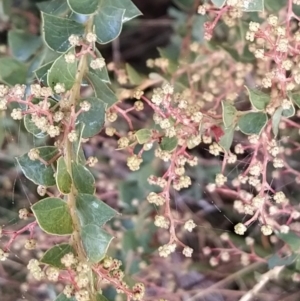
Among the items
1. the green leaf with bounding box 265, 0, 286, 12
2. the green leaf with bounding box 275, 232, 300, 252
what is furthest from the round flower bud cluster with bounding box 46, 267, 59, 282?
the green leaf with bounding box 265, 0, 286, 12

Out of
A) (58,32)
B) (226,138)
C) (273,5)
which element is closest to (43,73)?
(58,32)

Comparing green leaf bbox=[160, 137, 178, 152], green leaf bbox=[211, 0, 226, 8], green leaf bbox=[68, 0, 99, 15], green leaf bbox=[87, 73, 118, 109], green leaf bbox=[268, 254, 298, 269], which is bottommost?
green leaf bbox=[268, 254, 298, 269]

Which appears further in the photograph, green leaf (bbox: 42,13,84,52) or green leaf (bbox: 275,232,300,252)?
Answer: green leaf (bbox: 275,232,300,252)

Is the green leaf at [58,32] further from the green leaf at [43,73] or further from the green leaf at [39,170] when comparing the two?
the green leaf at [39,170]

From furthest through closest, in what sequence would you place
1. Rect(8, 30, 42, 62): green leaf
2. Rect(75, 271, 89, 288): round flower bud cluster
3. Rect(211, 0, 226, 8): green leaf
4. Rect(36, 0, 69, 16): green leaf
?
Rect(8, 30, 42, 62): green leaf
Rect(36, 0, 69, 16): green leaf
Rect(211, 0, 226, 8): green leaf
Rect(75, 271, 89, 288): round flower bud cluster

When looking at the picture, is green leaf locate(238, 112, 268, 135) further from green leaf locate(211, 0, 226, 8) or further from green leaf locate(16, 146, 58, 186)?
green leaf locate(16, 146, 58, 186)

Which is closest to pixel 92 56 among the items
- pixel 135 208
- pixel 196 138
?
pixel 196 138

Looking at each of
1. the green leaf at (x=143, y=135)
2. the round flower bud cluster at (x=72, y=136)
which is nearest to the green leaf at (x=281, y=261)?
the green leaf at (x=143, y=135)
